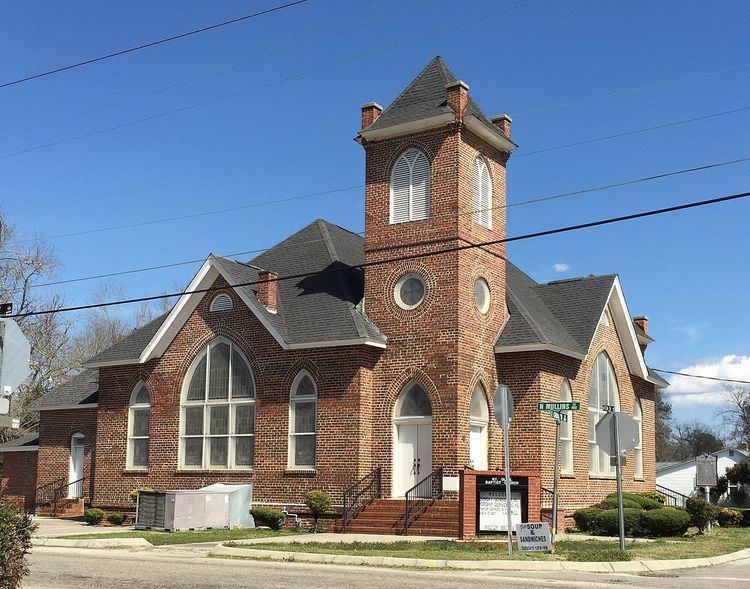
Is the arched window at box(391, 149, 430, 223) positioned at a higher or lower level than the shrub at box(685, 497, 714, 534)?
higher

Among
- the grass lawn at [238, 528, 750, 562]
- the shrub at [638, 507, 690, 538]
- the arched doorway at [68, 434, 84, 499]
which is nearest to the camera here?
the grass lawn at [238, 528, 750, 562]

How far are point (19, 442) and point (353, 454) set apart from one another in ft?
59.2

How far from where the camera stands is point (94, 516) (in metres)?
29.3

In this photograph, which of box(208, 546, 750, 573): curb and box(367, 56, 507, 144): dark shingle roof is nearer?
box(208, 546, 750, 573): curb

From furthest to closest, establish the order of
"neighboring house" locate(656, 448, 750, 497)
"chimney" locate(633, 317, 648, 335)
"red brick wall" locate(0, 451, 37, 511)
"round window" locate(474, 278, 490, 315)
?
"neighboring house" locate(656, 448, 750, 497) < "chimney" locate(633, 317, 648, 335) < "red brick wall" locate(0, 451, 37, 511) < "round window" locate(474, 278, 490, 315)

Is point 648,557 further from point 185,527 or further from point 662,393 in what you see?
point 662,393

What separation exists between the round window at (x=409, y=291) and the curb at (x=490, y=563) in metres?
11.2

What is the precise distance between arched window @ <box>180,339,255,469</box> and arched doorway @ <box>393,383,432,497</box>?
4.61 metres

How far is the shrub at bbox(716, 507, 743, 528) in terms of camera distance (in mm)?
31470

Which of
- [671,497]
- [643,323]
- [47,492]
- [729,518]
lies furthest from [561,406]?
[47,492]

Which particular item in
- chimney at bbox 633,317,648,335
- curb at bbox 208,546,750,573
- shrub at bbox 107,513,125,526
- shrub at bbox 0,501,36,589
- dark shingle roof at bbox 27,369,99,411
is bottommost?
shrub at bbox 107,513,125,526

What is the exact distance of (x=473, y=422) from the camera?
2734 cm

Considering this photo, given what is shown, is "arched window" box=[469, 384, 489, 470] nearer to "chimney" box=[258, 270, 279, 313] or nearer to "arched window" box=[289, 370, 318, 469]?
"arched window" box=[289, 370, 318, 469]

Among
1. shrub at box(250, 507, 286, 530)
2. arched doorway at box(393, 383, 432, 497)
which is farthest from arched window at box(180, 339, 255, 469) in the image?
arched doorway at box(393, 383, 432, 497)
